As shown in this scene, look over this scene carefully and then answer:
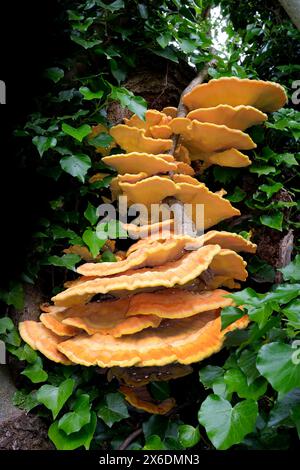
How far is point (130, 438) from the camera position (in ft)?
6.65

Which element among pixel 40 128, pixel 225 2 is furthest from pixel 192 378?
pixel 225 2

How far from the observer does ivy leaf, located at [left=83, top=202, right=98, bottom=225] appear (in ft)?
7.82

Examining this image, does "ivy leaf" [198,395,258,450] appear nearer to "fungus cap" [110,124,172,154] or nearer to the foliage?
the foliage

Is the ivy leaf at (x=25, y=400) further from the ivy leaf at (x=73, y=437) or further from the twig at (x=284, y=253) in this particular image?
the twig at (x=284, y=253)

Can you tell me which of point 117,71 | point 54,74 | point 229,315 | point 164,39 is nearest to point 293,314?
point 229,315

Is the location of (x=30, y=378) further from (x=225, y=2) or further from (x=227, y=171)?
(x=225, y=2)

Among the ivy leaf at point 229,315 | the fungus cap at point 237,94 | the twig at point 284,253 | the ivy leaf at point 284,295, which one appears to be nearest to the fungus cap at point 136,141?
the fungus cap at point 237,94

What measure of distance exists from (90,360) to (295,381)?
856 millimetres

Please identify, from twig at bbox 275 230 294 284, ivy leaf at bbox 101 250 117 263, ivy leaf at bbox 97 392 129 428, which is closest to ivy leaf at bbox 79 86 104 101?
ivy leaf at bbox 101 250 117 263

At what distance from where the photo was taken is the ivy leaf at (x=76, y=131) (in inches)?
87.6

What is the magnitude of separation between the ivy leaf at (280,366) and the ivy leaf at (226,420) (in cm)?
23

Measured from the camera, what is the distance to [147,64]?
3.13 m

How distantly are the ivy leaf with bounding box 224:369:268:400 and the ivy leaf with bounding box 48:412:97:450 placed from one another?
707 millimetres

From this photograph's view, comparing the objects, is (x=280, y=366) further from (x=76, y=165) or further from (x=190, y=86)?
(x=190, y=86)
